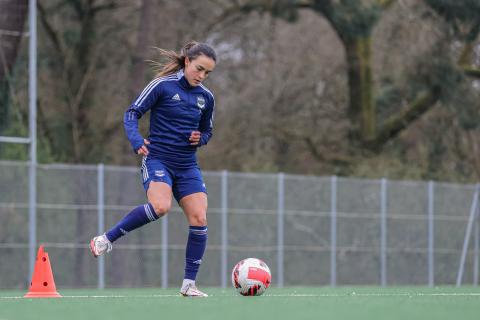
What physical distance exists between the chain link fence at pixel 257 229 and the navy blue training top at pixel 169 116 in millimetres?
9040

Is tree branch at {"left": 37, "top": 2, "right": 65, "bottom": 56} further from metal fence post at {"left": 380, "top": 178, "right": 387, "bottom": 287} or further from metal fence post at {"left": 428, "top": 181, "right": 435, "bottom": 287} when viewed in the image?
metal fence post at {"left": 428, "top": 181, "right": 435, "bottom": 287}

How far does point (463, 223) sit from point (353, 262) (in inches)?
102

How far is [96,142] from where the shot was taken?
88.3 ft

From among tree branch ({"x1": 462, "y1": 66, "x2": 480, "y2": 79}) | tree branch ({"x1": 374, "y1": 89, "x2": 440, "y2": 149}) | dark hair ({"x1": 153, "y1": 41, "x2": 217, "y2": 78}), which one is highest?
tree branch ({"x1": 462, "y1": 66, "x2": 480, "y2": 79})

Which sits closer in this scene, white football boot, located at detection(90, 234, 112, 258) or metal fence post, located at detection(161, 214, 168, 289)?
white football boot, located at detection(90, 234, 112, 258)

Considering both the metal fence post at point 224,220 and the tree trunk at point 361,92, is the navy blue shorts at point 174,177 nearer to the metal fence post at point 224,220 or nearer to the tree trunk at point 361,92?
the metal fence post at point 224,220

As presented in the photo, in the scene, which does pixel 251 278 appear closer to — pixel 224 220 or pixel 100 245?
pixel 100 245

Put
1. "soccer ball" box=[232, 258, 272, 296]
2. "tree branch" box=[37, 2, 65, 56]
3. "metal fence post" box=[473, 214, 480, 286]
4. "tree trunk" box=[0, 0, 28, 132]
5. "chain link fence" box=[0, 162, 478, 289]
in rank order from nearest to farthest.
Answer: "soccer ball" box=[232, 258, 272, 296], "tree trunk" box=[0, 0, 28, 132], "chain link fence" box=[0, 162, 478, 289], "metal fence post" box=[473, 214, 480, 286], "tree branch" box=[37, 2, 65, 56]

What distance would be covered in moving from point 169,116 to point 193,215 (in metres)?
0.84

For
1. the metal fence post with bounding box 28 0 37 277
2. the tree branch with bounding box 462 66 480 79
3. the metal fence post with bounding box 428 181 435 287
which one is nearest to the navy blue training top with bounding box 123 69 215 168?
the metal fence post with bounding box 28 0 37 277

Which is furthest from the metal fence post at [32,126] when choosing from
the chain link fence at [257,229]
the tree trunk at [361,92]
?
the tree trunk at [361,92]

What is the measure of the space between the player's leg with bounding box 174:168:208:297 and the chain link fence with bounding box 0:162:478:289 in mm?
9051

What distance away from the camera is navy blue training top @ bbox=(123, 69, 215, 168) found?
9.70 metres

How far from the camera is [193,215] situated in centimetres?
973
